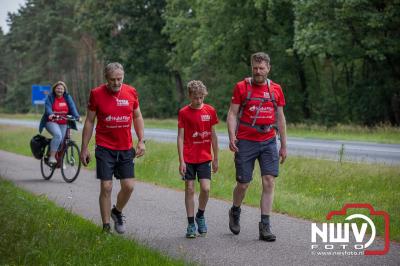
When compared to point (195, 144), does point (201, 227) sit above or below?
below

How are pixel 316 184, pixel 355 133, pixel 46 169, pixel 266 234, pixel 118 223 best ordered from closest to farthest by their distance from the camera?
pixel 266 234 → pixel 118 223 → pixel 316 184 → pixel 46 169 → pixel 355 133

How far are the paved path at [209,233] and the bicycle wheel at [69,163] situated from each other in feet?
2.25

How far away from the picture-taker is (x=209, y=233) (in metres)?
Answer: 7.69

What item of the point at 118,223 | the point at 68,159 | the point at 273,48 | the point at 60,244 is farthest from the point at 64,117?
the point at 273,48

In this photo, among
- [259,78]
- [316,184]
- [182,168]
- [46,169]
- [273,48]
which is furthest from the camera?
[273,48]

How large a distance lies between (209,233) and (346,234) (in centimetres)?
160

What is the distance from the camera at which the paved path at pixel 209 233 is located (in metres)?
6.29

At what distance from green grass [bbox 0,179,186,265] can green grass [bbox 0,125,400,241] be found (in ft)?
9.75

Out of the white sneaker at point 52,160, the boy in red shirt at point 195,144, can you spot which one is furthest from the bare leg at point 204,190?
the white sneaker at point 52,160

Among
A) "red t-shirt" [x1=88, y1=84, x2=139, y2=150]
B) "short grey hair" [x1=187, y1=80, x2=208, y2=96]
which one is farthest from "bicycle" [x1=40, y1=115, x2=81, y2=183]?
"short grey hair" [x1=187, y1=80, x2=208, y2=96]

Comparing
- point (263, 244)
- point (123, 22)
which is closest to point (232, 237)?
point (263, 244)

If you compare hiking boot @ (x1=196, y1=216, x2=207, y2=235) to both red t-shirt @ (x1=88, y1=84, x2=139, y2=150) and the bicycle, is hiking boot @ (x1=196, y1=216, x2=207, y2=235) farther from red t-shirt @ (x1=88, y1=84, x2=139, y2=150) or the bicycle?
the bicycle

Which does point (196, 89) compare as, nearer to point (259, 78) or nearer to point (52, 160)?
point (259, 78)

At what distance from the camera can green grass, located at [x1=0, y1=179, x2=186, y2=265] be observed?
5836 mm
